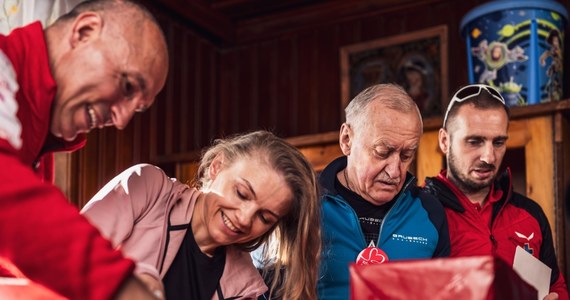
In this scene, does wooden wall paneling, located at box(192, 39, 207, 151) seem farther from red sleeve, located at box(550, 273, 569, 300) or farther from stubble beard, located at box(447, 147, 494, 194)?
red sleeve, located at box(550, 273, 569, 300)

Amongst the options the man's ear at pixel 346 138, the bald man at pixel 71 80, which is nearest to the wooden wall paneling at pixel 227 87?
the man's ear at pixel 346 138

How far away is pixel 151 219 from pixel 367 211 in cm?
71

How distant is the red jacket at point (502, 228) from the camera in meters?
2.20

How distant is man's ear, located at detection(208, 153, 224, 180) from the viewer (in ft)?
5.33

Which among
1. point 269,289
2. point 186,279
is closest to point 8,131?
point 186,279

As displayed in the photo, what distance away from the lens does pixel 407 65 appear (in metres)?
3.50

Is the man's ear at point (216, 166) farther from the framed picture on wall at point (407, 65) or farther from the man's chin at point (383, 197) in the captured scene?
the framed picture on wall at point (407, 65)

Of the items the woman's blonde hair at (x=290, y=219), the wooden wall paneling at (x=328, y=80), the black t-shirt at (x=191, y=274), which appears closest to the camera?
the black t-shirt at (x=191, y=274)

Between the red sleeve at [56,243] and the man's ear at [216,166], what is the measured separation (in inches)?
32.8

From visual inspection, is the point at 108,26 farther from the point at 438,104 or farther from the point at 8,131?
the point at 438,104

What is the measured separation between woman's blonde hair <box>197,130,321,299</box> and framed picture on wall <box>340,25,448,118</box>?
1.82 metres

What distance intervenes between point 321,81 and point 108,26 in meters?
2.78

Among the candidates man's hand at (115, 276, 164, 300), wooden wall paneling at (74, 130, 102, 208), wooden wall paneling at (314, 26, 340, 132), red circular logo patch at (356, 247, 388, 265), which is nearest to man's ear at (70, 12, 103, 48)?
man's hand at (115, 276, 164, 300)

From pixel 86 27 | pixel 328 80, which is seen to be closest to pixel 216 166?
pixel 86 27
